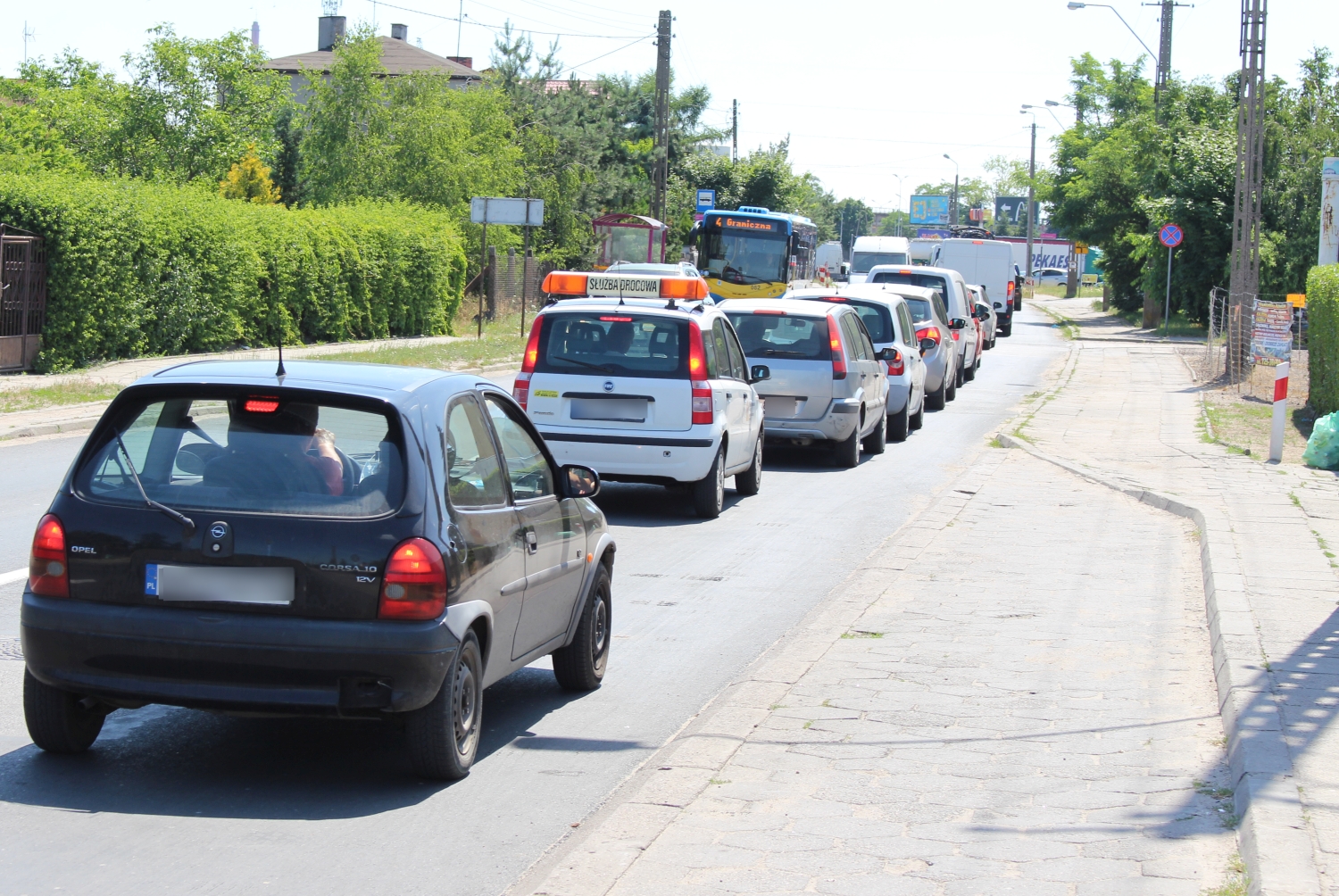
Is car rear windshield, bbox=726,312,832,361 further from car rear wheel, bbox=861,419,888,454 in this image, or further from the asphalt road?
the asphalt road

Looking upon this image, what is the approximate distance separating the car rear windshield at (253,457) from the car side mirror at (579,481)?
4.44 feet

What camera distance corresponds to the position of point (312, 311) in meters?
29.5

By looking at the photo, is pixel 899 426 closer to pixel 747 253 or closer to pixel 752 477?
pixel 752 477

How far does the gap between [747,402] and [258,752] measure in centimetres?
777

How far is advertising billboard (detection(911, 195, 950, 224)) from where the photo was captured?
144m

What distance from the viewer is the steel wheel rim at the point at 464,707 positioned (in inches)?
204

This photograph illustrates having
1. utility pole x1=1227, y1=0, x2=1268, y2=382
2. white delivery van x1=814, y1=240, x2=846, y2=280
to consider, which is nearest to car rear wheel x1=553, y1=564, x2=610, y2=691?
utility pole x1=1227, y1=0, x2=1268, y2=382

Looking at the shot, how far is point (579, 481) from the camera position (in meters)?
6.39

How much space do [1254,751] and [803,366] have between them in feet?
32.3

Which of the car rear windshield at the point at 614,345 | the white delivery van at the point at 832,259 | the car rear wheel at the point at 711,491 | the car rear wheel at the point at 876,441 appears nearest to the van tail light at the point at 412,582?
the car rear windshield at the point at 614,345

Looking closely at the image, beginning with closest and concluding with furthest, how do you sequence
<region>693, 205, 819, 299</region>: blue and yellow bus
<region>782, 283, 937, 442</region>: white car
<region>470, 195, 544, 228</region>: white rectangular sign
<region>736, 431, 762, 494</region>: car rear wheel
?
<region>736, 431, 762, 494</region>: car rear wheel
<region>782, 283, 937, 442</region>: white car
<region>470, 195, 544, 228</region>: white rectangular sign
<region>693, 205, 819, 299</region>: blue and yellow bus

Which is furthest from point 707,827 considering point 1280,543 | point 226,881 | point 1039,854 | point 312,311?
point 312,311

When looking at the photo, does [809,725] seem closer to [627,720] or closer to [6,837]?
[627,720]

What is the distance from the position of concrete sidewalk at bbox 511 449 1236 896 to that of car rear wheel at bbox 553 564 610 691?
0.65 metres
